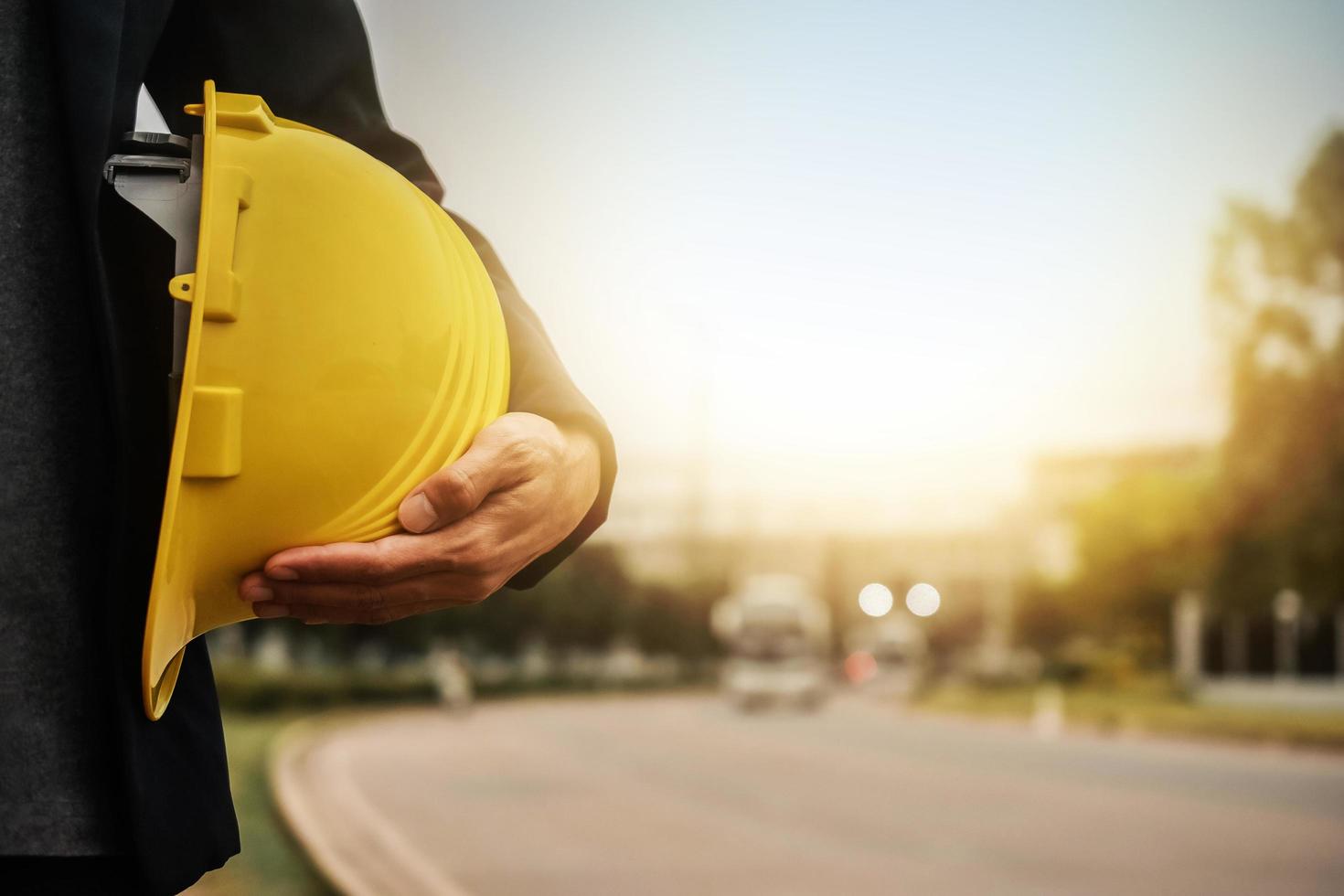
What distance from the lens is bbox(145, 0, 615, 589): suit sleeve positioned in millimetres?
1422

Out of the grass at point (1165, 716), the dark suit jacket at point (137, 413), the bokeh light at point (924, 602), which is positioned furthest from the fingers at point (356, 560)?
the bokeh light at point (924, 602)

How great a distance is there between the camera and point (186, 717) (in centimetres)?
120

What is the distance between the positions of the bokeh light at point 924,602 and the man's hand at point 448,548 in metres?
73.7

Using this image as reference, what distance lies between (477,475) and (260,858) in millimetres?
6881

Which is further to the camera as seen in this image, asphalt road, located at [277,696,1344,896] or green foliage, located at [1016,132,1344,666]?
green foliage, located at [1016,132,1344,666]

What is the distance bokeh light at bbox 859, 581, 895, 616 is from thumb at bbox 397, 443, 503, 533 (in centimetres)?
7986

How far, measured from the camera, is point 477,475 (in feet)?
3.75

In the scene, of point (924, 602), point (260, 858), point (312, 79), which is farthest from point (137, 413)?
point (924, 602)

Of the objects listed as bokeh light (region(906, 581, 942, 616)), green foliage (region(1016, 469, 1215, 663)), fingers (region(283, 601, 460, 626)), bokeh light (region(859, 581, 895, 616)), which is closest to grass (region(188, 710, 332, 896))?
fingers (region(283, 601, 460, 626))

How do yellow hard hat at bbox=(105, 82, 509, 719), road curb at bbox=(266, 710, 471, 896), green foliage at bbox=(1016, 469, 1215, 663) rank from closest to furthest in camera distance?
yellow hard hat at bbox=(105, 82, 509, 719)
road curb at bbox=(266, 710, 471, 896)
green foliage at bbox=(1016, 469, 1215, 663)

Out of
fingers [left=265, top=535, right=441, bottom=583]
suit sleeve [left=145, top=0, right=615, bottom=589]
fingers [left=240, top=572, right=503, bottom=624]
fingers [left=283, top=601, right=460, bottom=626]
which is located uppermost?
suit sleeve [left=145, top=0, right=615, bottom=589]

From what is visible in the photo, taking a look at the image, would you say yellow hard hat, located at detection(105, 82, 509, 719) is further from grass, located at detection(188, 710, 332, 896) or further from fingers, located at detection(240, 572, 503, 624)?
grass, located at detection(188, 710, 332, 896)

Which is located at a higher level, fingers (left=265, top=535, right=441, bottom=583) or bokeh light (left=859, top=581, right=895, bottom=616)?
fingers (left=265, top=535, right=441, bottom=583)

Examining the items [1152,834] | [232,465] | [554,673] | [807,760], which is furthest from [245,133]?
[554,673]
